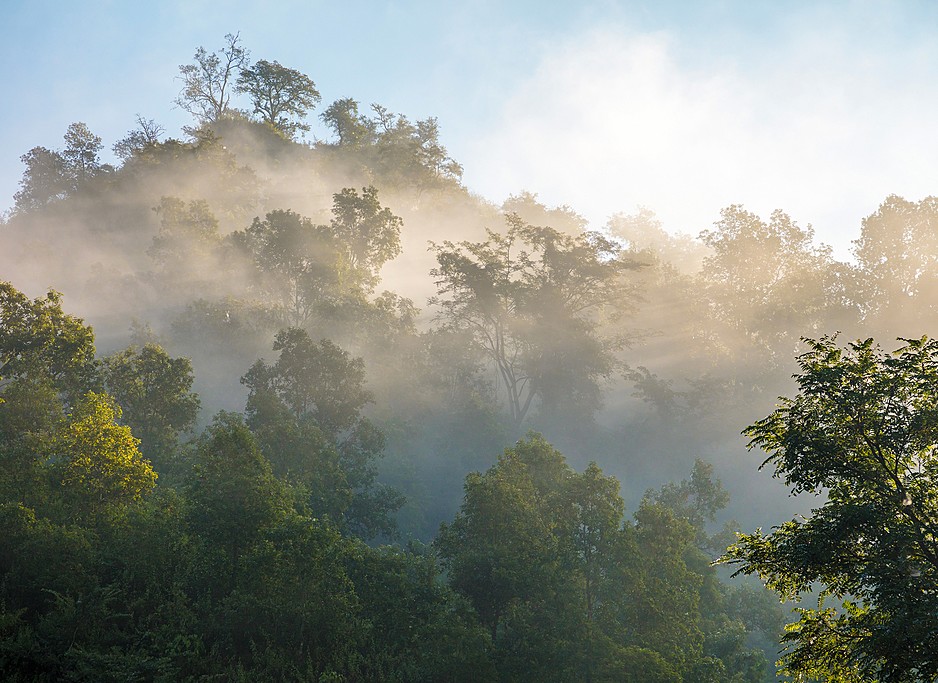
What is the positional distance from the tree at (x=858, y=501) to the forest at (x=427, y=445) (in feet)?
0.22

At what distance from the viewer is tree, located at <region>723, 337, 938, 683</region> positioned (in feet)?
38.7

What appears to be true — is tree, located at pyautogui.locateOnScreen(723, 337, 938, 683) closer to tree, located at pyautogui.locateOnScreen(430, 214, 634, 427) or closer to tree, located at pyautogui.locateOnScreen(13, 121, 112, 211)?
tree, located at pyautogui.locateOnScreen(430, 214, 634, 427)

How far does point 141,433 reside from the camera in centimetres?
3247

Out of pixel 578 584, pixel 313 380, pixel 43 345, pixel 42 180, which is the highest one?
pixel 42 180

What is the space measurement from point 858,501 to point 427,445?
39271 millimetres

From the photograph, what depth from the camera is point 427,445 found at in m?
50.5

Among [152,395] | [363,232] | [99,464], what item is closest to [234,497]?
[99,464]

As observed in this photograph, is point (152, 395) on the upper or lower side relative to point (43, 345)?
lower

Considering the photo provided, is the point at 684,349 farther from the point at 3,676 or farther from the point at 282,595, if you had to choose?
the point at 3,676

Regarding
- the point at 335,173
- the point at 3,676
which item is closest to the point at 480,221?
the point at 335,173

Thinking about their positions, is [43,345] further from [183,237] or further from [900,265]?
[900,265]

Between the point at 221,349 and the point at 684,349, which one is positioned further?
the point at 684,349

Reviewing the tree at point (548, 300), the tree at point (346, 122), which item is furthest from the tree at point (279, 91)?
the tree at point (548, 300)

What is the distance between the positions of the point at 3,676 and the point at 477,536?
14.1 meters
